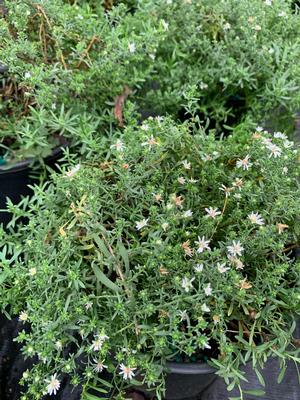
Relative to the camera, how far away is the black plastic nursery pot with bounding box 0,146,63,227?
1.72 m

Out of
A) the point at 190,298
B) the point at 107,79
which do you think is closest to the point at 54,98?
the point at 107,79

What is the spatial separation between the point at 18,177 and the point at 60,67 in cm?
39

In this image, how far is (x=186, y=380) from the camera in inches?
56.6

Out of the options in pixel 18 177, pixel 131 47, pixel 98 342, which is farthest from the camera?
pixel 18 177

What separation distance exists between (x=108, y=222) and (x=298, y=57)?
3.09ft

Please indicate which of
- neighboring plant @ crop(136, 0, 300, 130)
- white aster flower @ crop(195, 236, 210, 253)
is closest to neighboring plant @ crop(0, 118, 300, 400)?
white aster flower @ crop(195, 236, 210, 253)

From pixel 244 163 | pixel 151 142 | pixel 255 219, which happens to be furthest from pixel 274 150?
pixel 151 142

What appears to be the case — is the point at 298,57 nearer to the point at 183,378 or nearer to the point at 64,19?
the point at 64,19

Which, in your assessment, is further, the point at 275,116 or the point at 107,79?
the point at 275,116

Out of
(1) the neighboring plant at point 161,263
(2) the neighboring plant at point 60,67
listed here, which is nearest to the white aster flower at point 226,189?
(1) the neighboring plant at point 161,263

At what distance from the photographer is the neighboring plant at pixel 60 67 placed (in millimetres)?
1607

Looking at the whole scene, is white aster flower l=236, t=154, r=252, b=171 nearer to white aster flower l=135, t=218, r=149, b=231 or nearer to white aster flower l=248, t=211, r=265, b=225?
white aster flower l=248, t=211, r=265, b=225

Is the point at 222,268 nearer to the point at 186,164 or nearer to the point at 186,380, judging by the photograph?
the point at 186,164

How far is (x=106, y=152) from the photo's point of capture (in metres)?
1.61
